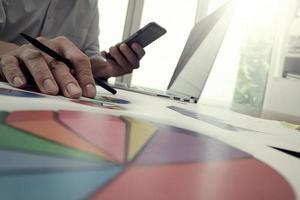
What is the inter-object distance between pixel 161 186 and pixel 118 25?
7.66 feet

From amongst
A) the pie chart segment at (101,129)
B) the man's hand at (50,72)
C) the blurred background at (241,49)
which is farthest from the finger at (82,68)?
the blurred background at (241,49)

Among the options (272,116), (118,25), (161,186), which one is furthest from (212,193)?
(118,25)

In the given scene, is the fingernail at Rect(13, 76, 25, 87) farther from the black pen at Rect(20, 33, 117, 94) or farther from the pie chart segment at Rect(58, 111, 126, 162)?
the pie chart segment at Rect(58, 111, 126, 162)

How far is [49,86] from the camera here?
1.43 feet

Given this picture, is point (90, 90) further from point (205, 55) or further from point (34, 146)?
point (205, 55)

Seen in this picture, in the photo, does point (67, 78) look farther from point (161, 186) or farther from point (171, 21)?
point (171, 21)

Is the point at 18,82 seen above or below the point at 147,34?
below

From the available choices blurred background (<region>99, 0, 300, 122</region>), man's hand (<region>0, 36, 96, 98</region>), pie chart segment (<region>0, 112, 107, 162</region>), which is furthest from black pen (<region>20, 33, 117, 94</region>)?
blurred background (<region>99, 0, 300, 122</region>)

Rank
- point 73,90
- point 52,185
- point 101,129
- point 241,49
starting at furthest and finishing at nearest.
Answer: point 241,49 → point 73,90 → point 101,129 → point 52,185

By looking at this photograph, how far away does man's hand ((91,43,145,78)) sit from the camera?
0.80 metres

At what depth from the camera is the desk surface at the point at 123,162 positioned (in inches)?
5.2

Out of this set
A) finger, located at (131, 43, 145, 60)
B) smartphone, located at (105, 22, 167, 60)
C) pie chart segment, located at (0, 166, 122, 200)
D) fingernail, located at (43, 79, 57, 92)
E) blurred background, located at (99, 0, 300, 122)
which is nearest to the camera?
pie chart segment, located at (0, 166, 122, 200)

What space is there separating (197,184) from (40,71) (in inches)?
13.9

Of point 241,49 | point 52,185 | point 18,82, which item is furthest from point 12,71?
point 241,49
